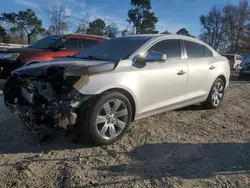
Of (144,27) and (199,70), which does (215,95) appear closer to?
(199,70)

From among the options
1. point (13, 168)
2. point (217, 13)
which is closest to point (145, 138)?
point (13, 168)

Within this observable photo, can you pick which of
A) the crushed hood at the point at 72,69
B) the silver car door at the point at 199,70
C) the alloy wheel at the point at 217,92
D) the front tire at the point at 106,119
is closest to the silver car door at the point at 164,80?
the silver car door at the point at 199,70

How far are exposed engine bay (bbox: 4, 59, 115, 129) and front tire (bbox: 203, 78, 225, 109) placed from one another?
9.79ft

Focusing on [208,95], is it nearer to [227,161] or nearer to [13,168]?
[227,161]

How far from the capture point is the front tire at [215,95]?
584 centimetres

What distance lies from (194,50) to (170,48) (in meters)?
0.84

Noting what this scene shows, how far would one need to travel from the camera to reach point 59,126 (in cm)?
338

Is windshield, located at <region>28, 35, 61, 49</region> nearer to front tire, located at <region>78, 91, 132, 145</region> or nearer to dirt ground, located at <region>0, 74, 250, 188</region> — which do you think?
dirt ground, located at <region>0, 74, 250, 188</region>

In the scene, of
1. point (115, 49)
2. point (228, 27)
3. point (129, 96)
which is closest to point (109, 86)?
point (129, 96)

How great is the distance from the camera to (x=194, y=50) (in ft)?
17.6

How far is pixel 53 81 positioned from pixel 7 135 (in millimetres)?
1319

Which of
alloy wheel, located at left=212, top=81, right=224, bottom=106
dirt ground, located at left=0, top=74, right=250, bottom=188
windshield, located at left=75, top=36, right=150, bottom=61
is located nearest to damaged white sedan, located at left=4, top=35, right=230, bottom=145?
windshield, located at left=75, top=36, right=150, bottom=61

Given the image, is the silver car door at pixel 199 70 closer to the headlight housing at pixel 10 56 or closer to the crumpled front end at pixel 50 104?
the crumpled front end at pixel 50 104

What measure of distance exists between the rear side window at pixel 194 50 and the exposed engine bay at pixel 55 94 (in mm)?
2058
